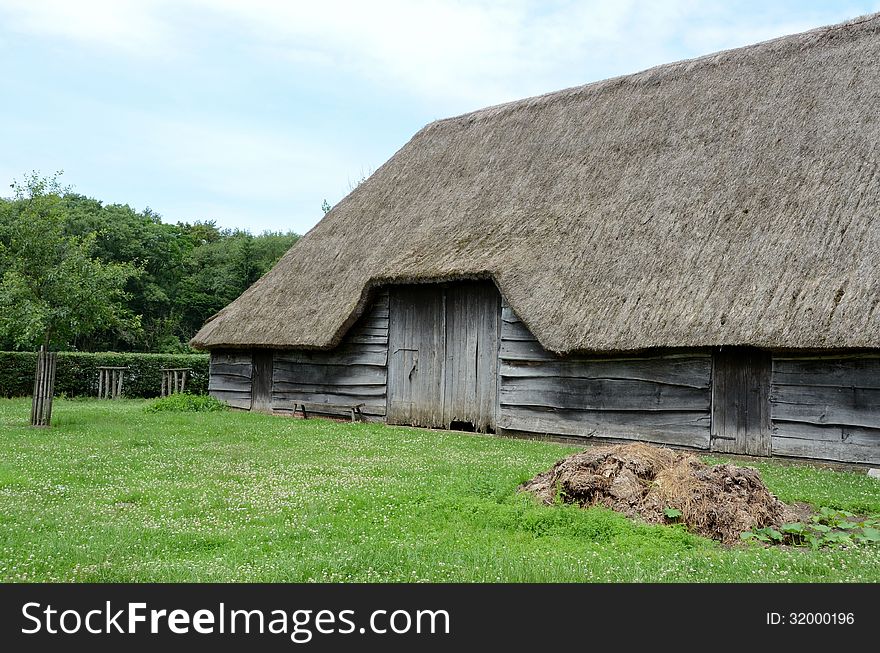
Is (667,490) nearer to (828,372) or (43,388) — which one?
(828,372)

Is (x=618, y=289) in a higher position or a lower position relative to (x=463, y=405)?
higher

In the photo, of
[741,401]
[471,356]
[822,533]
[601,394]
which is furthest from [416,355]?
[822,533]

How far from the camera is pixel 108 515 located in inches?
292

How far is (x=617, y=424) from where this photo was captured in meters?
13.9

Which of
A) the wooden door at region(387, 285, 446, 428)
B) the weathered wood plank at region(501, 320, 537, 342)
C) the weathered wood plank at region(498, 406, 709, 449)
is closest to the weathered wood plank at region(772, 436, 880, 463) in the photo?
the weathered wood plank at region(498, 406, 709, 449)

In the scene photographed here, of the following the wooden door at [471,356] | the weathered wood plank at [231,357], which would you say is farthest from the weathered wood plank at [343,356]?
the wooden door at [471,356]

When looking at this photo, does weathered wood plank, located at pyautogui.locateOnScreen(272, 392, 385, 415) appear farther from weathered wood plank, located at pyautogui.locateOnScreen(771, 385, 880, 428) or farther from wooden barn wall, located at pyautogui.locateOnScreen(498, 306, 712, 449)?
weathered wood plank, located at pyautogui.locateOnScreen(771, 385, 880, 428)

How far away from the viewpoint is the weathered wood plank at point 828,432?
446 inches

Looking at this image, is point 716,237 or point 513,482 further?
point 716,237

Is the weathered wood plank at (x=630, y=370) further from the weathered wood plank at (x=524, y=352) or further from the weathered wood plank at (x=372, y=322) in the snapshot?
the weathered wood plank at (x=372, y=322)

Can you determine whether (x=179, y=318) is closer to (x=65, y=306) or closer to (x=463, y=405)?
(x=65, y=306)

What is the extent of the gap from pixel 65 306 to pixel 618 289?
11.0 m

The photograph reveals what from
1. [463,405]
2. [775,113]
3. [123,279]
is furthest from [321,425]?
[775,113]

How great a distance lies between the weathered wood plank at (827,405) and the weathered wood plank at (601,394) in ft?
3.82
